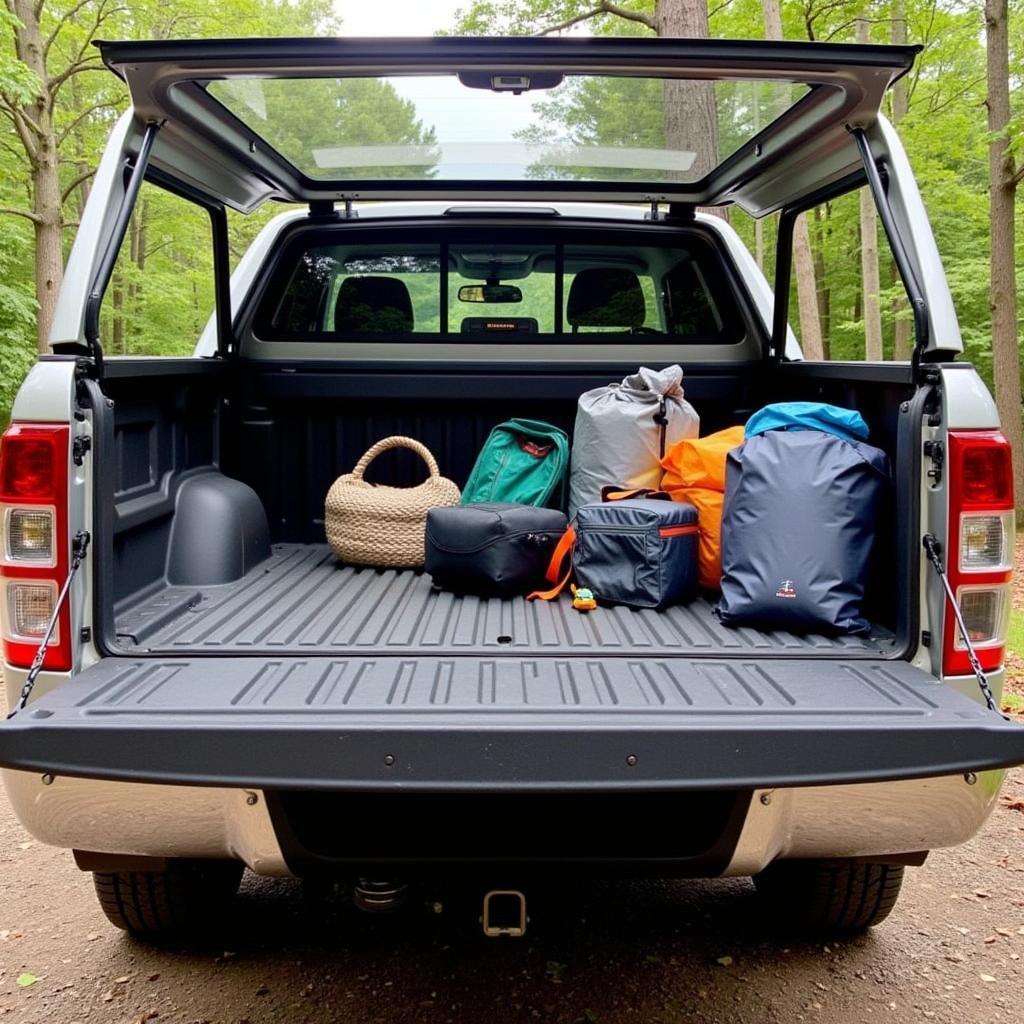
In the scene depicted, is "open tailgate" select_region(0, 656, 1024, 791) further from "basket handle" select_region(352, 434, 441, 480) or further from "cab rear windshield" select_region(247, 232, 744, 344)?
"cab rear windshield" select_region(247, 232, 744, 344)

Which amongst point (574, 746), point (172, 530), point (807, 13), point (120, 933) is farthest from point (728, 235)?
point (807, 13)

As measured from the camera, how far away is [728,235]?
3998 millimetres

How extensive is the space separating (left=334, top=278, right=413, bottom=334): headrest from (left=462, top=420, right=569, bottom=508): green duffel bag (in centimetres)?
61

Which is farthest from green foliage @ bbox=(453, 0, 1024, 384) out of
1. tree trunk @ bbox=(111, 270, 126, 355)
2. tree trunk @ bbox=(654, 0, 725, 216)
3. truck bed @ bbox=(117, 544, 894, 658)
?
tree trunk @ bbox=(111, 270, 126, 355)

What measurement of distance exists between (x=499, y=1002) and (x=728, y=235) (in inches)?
115

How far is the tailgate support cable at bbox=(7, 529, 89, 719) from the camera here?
6.77ft

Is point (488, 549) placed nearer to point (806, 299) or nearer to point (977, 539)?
point (977, 539)

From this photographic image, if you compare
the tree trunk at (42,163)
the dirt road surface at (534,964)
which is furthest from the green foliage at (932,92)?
the dirt road surface at (534,964)

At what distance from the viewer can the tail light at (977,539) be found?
220 cm

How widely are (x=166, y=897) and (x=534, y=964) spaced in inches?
39.8

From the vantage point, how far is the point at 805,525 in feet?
8.68

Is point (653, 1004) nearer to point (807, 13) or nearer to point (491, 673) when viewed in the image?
point (491, 673)

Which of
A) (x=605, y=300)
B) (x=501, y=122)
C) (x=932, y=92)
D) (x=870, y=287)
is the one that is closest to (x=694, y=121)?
(x=501, y=122)

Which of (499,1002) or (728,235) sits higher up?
(728,235)
